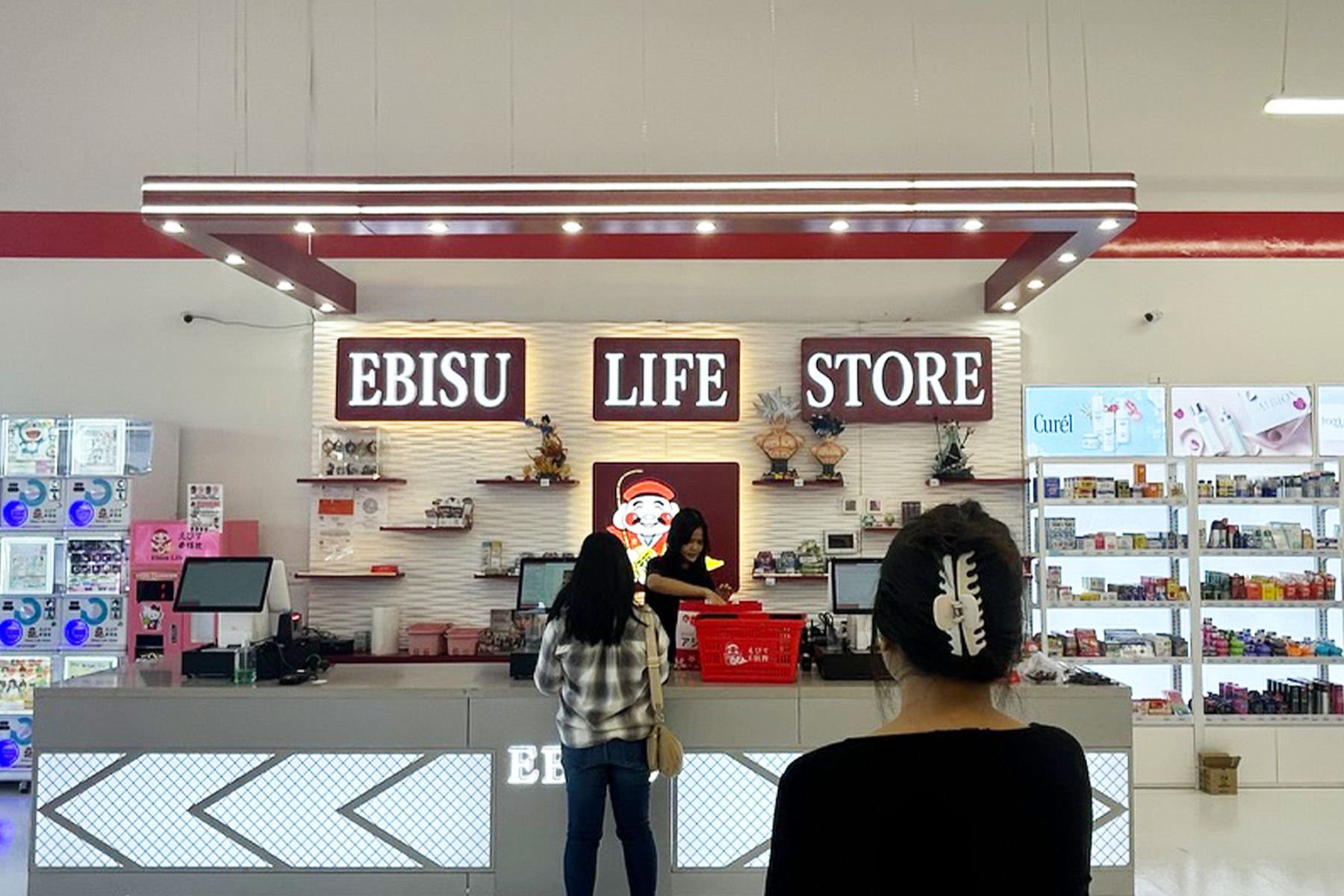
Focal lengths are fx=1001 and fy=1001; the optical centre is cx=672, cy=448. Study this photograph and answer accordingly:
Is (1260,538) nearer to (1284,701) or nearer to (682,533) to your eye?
(1284,701)

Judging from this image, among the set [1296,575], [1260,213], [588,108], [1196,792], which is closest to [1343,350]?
[1260,213]

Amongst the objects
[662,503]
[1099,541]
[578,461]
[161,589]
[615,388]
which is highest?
[615,388]

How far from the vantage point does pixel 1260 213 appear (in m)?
7.38

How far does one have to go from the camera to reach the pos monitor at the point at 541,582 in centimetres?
535

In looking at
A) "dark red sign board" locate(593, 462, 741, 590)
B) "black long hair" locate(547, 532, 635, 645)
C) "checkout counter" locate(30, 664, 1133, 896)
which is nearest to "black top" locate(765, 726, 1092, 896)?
"black long hair" locate(547, 532, 635, 645)

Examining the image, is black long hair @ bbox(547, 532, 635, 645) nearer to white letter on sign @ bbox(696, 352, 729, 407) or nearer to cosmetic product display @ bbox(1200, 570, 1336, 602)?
white letter on sign @ bbox(696, 352, 729, 407)

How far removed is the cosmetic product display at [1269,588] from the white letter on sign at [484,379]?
5.07 m

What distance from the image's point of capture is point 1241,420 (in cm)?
734

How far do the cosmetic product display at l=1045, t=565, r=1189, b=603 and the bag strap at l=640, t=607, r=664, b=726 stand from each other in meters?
3.89

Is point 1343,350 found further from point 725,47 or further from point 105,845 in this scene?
point 105,845

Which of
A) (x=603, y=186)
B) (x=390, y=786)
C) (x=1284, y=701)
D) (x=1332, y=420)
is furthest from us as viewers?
(x=1332, y=420)

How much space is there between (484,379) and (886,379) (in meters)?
2.87

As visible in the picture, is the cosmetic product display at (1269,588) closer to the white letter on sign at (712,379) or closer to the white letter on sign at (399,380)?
the white letter on sign at (712,379)

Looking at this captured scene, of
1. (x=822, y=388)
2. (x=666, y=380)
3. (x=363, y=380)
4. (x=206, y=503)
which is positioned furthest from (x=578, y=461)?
(x=206, y=503)
